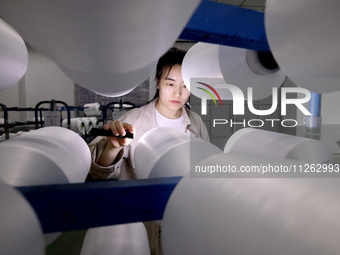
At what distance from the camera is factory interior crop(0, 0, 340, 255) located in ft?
0.60

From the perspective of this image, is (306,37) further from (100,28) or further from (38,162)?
(38,162)

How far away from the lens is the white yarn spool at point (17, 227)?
0.24 metres

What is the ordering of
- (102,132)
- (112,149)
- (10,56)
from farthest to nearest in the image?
(112,149), (102,132), (10,56)

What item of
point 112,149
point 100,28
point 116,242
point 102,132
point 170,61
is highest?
point 170,61

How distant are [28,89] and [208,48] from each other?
538 cm

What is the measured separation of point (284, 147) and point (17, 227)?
17.8 inches

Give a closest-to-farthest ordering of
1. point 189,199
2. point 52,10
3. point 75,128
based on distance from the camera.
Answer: point 52,10
point 189,199
point 75,128

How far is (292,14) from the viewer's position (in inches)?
10.7

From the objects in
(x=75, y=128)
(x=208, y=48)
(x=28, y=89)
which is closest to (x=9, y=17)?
(x=208, y=48)

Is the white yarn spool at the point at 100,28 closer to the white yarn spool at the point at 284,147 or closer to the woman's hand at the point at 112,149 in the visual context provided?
the white yarn spool at the point at 284,147

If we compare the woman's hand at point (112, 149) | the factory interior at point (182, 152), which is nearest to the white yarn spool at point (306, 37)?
the factory interior at point (182, 152)

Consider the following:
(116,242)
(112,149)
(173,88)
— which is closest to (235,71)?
(116,242)

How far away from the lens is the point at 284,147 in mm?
460

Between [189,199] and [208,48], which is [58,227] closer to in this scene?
[189,199]
